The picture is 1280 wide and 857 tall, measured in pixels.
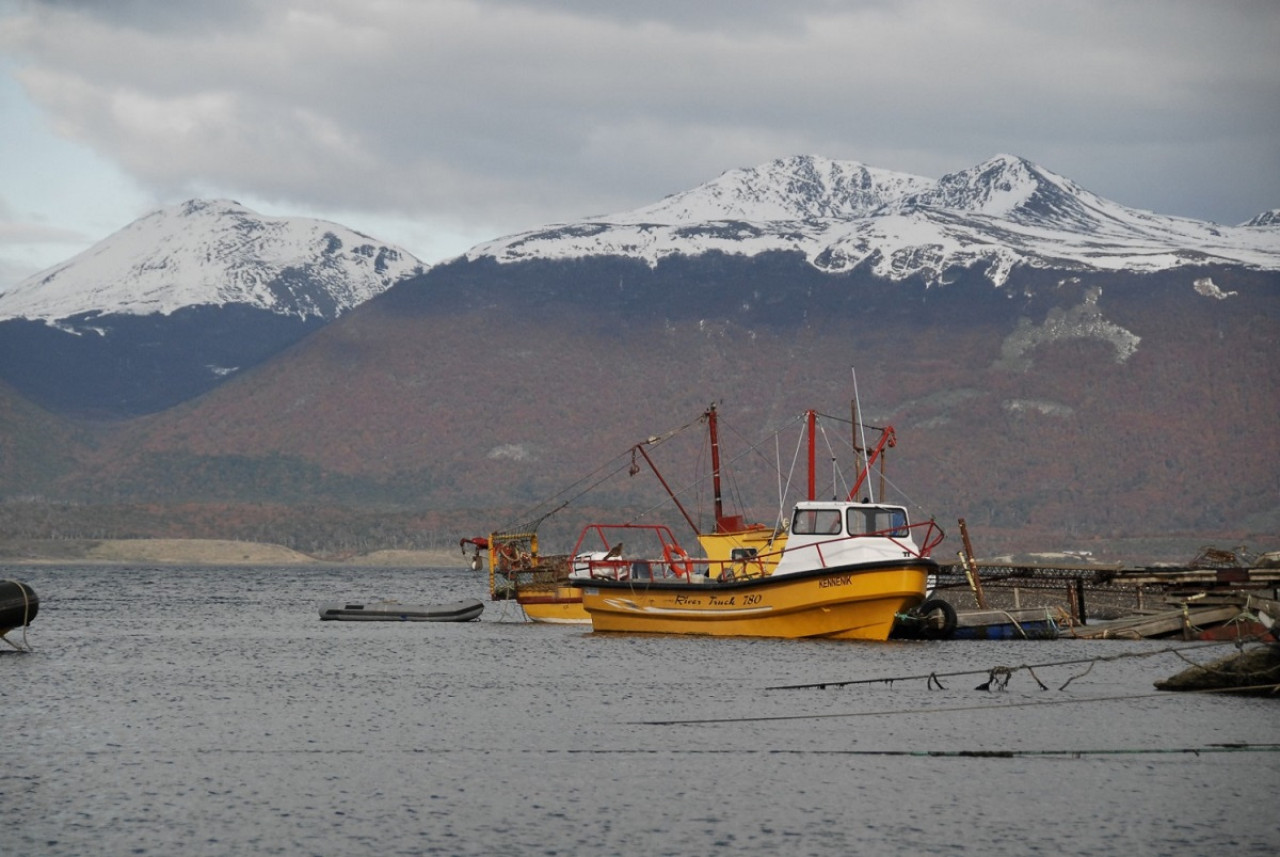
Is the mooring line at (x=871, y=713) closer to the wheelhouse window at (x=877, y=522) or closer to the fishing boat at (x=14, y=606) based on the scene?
the wheelhouse window at (x=877, y=522)

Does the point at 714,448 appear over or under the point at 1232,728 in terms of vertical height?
over

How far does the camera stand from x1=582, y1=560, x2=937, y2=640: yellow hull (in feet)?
186

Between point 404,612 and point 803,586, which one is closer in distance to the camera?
point 803,586

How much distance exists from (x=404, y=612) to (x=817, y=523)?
3324 cm

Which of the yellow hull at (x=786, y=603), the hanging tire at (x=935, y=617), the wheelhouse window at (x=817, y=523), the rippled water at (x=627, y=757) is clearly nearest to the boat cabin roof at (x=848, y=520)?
the wheelhouse window at (x=817, y=523)

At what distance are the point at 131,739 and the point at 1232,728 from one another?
81.7 ft

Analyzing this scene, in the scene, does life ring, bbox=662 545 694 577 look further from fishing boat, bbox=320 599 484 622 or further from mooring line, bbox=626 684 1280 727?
mooring line, bbox=626 684 1280 727

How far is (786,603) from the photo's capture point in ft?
192

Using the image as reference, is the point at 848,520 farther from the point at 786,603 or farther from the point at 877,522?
the point at 786,603

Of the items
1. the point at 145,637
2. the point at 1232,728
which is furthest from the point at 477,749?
the point at 145,637

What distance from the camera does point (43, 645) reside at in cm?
6738

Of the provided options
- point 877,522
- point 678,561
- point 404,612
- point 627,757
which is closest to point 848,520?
point 877,522

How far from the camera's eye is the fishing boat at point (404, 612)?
3401 inches

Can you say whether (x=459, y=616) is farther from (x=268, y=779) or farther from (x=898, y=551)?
(x=268, y=779)
